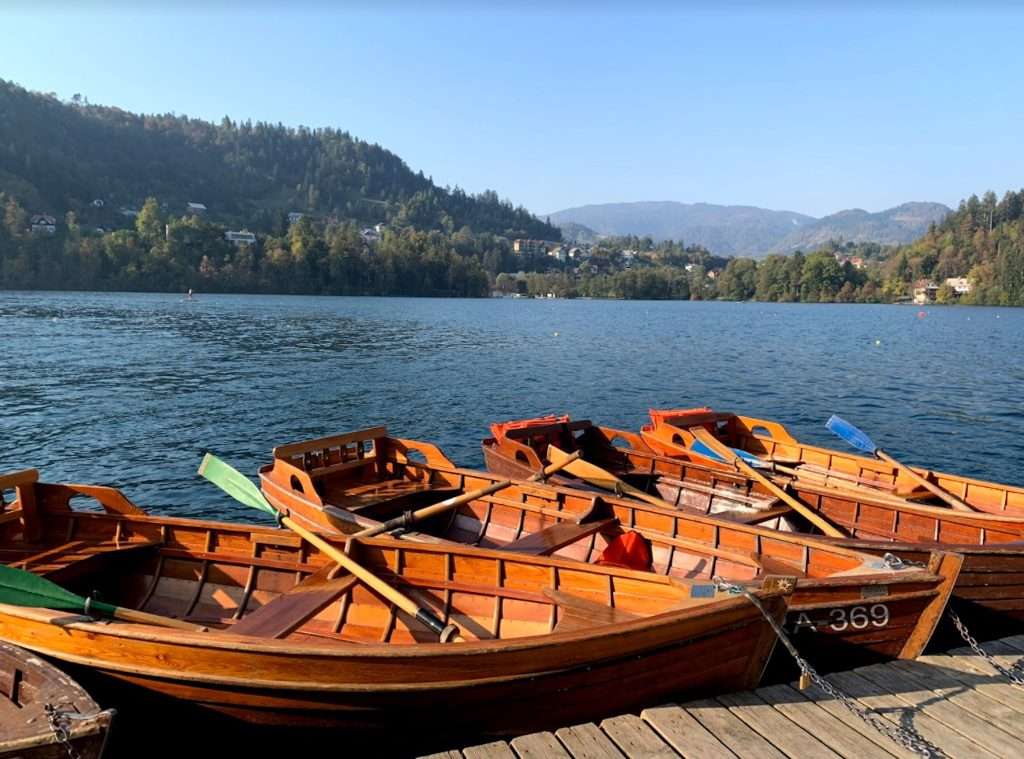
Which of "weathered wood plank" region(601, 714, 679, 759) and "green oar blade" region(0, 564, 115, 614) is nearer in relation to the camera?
"weathered wood plank" region(601, 714, 679, 759)

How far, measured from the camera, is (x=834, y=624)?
8.20 meters

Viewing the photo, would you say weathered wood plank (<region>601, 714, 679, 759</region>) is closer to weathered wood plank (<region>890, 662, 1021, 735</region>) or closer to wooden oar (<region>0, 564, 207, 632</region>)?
weathered wood plank (<region>890, 662, 1021, 735</region>)

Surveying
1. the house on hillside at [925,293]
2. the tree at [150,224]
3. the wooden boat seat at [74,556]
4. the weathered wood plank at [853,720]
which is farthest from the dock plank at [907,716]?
the house on hillside at [925,293]

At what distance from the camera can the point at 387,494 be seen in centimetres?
1435

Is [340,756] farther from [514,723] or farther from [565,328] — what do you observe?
[565,328]

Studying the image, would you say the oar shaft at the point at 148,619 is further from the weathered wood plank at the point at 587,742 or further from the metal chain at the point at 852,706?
the metal chain at the point at 852,706

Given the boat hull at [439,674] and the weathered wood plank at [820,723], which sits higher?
the boat hull at [439,674]

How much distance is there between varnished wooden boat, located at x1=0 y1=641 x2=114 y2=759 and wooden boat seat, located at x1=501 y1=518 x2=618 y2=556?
5771 millimetres

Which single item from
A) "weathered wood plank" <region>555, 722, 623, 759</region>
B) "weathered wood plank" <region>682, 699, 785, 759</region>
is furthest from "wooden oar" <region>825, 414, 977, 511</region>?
"weathered wood plank" <region>555, 722, 623, 759</region>

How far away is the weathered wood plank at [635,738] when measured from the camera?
6.71m

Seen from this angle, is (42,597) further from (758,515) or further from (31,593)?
(758,515)

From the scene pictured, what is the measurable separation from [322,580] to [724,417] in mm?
12932

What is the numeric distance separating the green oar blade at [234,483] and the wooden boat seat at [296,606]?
7.37 ft

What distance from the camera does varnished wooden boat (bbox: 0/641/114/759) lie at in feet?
19.2
